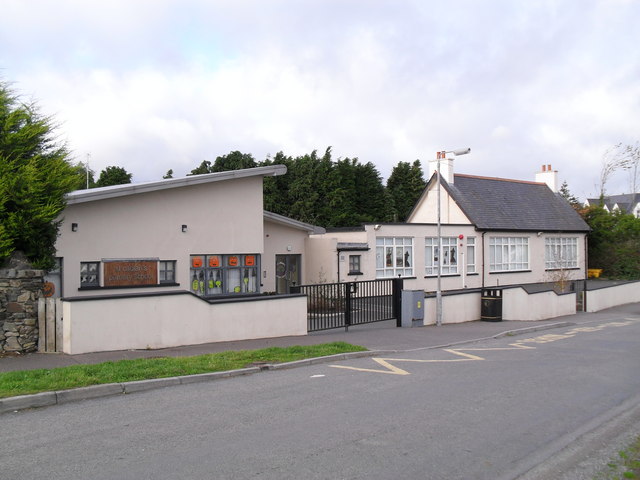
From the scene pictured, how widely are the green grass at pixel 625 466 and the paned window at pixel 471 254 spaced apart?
90.7 ft

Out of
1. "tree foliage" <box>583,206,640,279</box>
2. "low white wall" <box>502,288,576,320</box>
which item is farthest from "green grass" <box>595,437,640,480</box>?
"tree foliage" <box>583,206,640,279</box>

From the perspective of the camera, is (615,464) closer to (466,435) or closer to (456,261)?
(466,435)

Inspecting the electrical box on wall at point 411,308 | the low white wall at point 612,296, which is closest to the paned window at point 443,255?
the low white wall at point 612,296

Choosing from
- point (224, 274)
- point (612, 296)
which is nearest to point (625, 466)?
point (224, 274)

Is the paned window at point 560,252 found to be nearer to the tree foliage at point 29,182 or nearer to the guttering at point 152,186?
the guttering at point 152,186

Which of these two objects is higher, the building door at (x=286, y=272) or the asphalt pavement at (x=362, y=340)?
the building door at (x=286, y=272)

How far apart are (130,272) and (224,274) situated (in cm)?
359

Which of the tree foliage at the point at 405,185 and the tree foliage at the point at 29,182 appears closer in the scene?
the tree foliage at the point at 29,182

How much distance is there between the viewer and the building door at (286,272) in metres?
26.4

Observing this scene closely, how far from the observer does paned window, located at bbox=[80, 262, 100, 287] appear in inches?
648

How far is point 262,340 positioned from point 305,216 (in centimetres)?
2949

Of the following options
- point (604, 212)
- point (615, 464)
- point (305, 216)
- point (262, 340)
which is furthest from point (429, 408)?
point (604, 212)

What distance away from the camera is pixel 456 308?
20.6 metres

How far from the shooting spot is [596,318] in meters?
24.1
